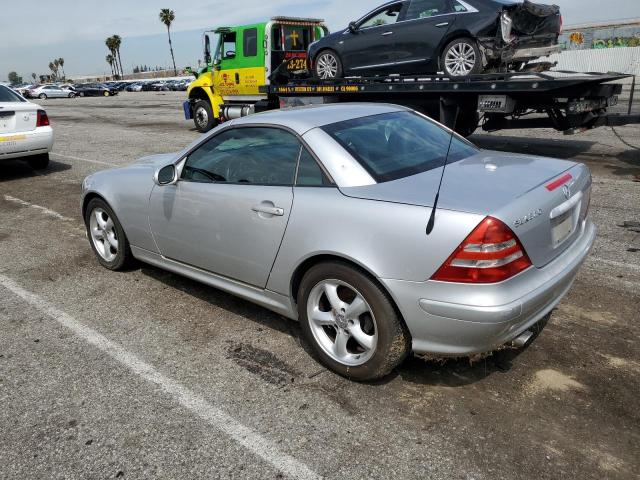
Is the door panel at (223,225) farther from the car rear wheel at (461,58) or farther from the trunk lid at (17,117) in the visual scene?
the car rear wheel at (461,58)

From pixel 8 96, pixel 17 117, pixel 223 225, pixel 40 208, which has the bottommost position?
pixel 40 208

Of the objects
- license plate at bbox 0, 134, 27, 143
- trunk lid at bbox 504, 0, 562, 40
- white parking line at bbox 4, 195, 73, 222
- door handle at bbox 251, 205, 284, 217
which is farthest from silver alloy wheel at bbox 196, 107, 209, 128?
door handle at bbox 251, 205, 284, 217

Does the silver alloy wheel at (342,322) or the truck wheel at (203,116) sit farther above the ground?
the truck wheel at (203,116)

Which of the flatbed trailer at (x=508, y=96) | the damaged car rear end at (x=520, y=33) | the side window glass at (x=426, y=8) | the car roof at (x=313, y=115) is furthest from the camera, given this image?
the side window glass at (x=426, y=8)

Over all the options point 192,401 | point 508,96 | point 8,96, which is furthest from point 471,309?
point 8,96

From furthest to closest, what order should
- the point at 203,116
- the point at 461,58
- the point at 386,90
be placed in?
the point at 203,116 → the point at 386,90 → the point at 461,58

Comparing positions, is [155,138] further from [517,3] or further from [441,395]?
[441,395]

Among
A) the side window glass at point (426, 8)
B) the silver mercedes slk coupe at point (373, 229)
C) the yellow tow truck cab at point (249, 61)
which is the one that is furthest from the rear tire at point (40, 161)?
the silver mercedes slk coupe at point (373, 229)

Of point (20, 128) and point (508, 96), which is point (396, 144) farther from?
point (20, 128)

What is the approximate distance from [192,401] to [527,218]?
202 cm

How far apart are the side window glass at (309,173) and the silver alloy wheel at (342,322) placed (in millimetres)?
577

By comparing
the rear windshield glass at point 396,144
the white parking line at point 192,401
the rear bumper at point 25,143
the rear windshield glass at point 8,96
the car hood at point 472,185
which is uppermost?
the rear windshield glass at point 8,96

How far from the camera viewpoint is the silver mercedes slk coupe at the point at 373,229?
8.35 feet

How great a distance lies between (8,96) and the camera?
9273 millimetres
